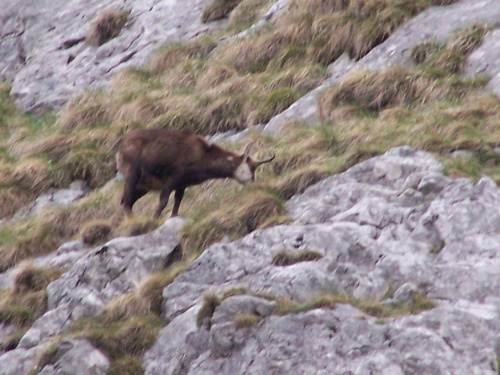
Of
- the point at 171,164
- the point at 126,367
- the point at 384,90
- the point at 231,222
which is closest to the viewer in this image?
the point at 126,367

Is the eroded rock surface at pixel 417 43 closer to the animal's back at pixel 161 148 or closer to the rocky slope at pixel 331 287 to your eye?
the animal's back at pixel 161 148

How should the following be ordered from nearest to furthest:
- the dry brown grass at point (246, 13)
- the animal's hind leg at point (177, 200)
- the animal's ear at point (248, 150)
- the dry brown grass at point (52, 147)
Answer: the animal's hind leg at point (177, 200) → the animal's ear at point (248, 150) → the dry brown grass at point (52, 147) → the dry brown grass at point (246, 13)

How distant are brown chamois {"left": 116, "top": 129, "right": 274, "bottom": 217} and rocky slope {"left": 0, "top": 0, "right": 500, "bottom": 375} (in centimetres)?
88

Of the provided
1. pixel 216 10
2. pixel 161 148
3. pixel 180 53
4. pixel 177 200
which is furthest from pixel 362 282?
pixel 216 10

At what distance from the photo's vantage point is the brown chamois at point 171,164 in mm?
11188

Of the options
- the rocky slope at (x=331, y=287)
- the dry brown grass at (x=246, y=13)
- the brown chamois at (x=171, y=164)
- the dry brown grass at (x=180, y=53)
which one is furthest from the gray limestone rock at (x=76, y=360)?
the dry brown grass at (x=246, y=13)

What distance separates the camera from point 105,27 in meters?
18.0

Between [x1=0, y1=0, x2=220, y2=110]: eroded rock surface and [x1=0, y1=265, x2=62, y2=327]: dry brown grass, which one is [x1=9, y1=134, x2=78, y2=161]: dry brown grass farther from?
[x1=0, y1=265, x2=62, y2=327]: dry brown grass

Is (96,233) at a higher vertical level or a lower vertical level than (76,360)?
lower

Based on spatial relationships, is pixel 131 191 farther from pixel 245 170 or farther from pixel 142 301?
pixel 142 301

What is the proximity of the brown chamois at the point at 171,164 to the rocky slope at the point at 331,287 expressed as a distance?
34.5 inches

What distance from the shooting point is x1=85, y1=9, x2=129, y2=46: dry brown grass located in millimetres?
17969

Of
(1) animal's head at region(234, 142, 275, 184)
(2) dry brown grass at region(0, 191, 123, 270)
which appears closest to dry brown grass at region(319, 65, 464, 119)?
(1) animal's head at region(234, 142, 275, 184)

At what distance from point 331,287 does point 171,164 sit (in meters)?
3.36
